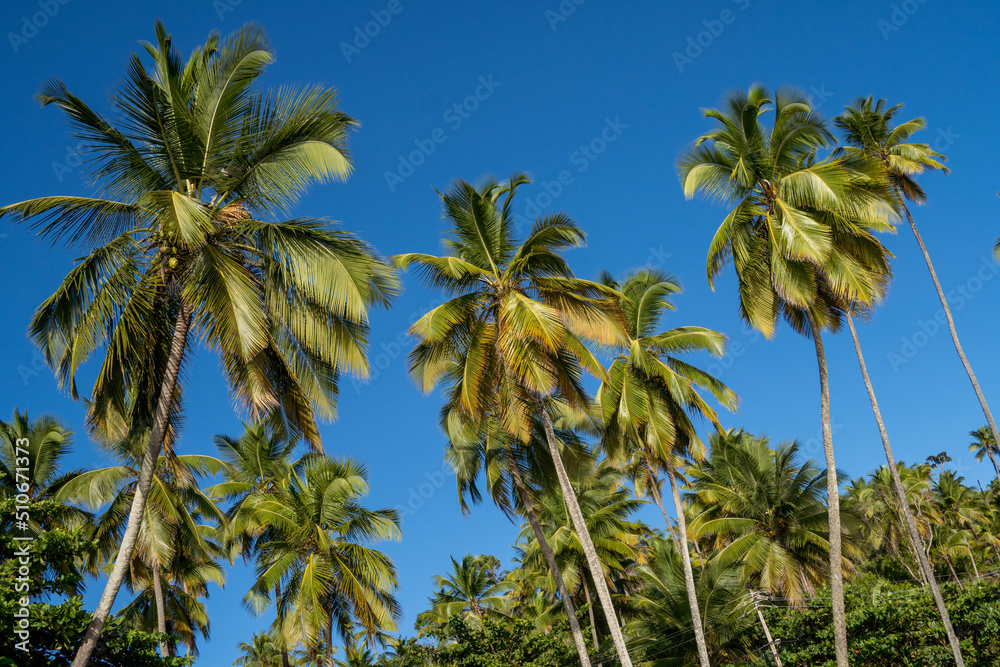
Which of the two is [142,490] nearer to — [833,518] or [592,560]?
[592,560]

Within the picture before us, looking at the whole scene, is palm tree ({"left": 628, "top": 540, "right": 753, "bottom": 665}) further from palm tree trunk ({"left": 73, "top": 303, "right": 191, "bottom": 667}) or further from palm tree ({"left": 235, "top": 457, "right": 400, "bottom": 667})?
palm tree trunk ({"left": 73, "top": 303, "right": 191, "bottom": 667})

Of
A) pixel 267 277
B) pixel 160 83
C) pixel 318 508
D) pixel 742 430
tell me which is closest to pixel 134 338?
pixel 267 277

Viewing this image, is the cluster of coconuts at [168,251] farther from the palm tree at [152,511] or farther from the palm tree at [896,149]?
the palm tree at [896,149]

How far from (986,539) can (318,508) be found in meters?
49.0

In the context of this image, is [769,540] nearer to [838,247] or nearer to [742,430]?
[742,430]

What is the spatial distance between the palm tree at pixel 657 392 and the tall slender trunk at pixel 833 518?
3.69 m

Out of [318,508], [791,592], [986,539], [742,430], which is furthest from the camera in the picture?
[986,539]

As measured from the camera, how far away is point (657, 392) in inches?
Result: 800

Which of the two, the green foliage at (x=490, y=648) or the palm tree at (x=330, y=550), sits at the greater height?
the palm tree at (x=330, y=550)

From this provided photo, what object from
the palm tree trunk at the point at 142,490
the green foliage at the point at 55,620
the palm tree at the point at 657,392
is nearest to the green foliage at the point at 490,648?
the palm tree at the point at 657,392

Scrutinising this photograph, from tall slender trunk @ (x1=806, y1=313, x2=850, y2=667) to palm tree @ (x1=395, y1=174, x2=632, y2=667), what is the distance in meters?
4.70

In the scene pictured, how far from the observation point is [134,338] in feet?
33.2

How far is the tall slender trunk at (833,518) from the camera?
49.0 ft

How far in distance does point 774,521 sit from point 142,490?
22.3 metres
